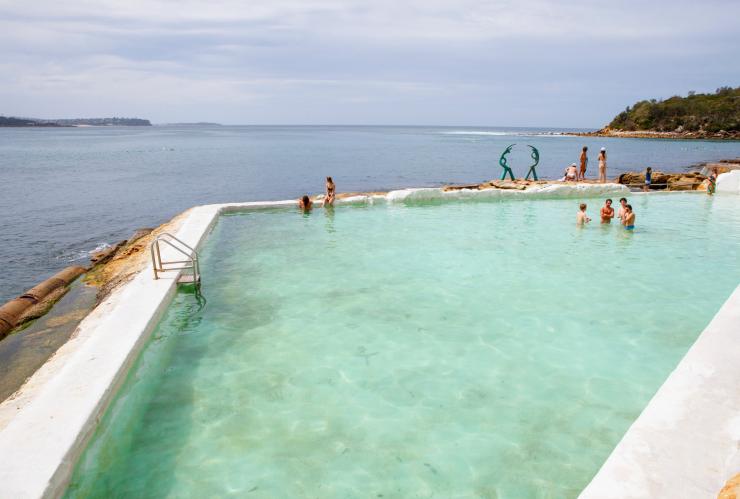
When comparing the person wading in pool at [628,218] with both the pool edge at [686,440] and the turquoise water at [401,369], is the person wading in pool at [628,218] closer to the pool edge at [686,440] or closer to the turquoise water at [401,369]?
the turquoise water at [401,369]

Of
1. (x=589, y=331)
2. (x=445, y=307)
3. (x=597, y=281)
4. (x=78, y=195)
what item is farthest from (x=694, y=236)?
(x=78, y=195)

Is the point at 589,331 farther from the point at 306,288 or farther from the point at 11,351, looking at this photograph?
the point at 11,351

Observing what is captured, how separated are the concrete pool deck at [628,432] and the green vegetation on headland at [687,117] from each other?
122269mm

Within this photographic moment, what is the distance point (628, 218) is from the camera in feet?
44.4

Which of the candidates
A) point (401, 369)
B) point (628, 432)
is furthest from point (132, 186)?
point (628, 432)

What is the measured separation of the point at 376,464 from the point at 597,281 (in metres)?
6.77

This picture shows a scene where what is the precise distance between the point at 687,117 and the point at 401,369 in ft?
440

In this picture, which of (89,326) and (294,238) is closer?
(89,326)

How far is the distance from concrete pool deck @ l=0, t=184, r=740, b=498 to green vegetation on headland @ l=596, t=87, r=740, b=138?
122269 mm

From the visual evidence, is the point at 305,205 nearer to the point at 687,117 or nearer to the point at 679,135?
the point at 679,135

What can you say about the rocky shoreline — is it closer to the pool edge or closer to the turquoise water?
the turquoise water

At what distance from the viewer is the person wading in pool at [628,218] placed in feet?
44.3

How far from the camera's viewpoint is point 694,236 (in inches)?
524

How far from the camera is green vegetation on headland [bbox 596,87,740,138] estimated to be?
105000 mm
